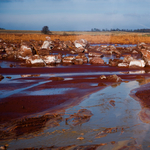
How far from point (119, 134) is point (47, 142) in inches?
71.1

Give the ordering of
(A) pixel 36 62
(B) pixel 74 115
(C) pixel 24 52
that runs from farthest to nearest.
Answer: (C) pixel 24 52 → (A) pixel 36 62 → (B) pixel 74 115

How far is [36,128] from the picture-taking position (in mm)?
5820

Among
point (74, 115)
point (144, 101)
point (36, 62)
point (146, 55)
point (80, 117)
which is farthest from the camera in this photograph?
point (146, 55)

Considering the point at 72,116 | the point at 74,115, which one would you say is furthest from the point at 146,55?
the point at 72,116

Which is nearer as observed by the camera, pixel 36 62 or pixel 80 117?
pixel 80 117

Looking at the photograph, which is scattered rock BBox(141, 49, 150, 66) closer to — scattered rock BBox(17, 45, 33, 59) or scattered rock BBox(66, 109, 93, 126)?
scattered rock BBox(17, 45, 33, 59)

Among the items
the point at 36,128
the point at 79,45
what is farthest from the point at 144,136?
the point at 79,45

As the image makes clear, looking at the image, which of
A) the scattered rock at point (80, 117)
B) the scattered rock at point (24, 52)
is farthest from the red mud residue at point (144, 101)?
the scattered rock at point (24, 52)

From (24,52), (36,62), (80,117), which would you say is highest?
(24,52)

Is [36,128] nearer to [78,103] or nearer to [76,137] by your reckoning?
[76,137]

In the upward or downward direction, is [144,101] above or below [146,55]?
below

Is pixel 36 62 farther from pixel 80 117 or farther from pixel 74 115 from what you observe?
pixel 80 117

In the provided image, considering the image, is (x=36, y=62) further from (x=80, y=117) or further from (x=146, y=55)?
(x=80, y=117)

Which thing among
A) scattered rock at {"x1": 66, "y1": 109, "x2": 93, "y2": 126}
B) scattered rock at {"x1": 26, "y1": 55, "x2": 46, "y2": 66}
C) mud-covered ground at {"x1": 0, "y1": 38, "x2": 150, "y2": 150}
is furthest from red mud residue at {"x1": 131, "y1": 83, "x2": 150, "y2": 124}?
scattered rock at {"x1": 26, "y1": 55, "x2": 46, "y2": 66}
